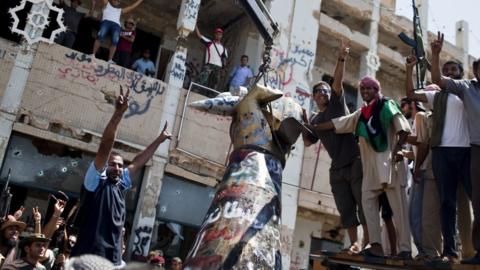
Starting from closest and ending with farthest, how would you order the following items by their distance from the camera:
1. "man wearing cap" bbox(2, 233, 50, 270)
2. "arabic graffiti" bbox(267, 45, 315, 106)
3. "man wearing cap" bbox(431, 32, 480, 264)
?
"man wearing cap" bbox(431, 32, 480, 264) < "man wearing cap" bbox(2, 233, 50, 270) < "arabic graffiti" bbox(267, 45, 315, 106)

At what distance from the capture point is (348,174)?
4.44m

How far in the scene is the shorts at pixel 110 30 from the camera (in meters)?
9.15

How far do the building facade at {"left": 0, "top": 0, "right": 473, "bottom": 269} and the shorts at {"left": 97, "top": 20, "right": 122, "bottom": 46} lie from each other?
0.52 m

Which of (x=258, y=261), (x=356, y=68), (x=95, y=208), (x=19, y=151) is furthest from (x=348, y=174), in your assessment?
(x=356, y=68)

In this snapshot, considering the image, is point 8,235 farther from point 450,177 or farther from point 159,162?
point 159,162

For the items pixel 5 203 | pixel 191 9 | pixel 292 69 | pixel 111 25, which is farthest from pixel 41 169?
pixel 292 69

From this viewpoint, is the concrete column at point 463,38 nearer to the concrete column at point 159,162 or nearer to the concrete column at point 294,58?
the concrete column at point 294,58

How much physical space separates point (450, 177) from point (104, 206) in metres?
2.62

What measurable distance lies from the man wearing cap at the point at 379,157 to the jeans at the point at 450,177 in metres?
0.32

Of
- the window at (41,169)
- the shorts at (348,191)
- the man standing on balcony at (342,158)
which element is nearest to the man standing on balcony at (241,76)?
the window at (41,169)

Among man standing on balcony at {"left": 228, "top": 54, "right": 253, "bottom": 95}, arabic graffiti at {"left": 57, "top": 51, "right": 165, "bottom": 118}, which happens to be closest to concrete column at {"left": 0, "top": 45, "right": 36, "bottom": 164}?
arabic graffiti at {"left": 57, "top": 51, "right": 165, "bottom": 118}

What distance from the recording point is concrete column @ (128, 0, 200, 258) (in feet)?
28.1

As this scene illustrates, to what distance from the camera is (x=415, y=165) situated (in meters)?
4.47

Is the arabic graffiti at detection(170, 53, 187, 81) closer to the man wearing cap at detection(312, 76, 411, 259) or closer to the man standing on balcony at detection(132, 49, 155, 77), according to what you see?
the man standing on balcony at detection(132, 49, 155, 77)
